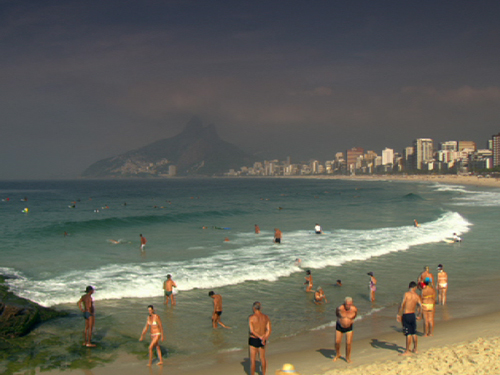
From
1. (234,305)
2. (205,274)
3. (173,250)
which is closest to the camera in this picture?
(234,305)

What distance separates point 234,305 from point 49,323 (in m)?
5.79

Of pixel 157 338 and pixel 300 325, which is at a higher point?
pixel 157 338

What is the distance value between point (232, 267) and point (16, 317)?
389 inches

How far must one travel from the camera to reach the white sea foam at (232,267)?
1493 cm

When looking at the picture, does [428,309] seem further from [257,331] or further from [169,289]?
[169,289]

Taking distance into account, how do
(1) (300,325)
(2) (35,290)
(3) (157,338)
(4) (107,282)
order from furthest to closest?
1. (4) (107,282)
2. (2) (35,290)
3. (1) (300,325)
4. (3) (157,338)

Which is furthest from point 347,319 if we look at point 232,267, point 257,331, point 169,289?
point 232,267

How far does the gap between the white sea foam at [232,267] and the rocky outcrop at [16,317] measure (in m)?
2.36

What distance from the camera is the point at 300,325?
1125 cm

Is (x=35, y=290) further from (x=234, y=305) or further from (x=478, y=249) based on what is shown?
(x=478, y=249)

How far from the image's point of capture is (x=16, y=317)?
34.3 feet

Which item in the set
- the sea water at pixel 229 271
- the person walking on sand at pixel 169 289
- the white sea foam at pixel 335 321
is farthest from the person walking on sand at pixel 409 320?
the person walking on sand at pixel 169 289

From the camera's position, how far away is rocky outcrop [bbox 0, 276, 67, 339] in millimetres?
10180

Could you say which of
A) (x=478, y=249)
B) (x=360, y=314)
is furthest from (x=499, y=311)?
(x=478, y=249)
